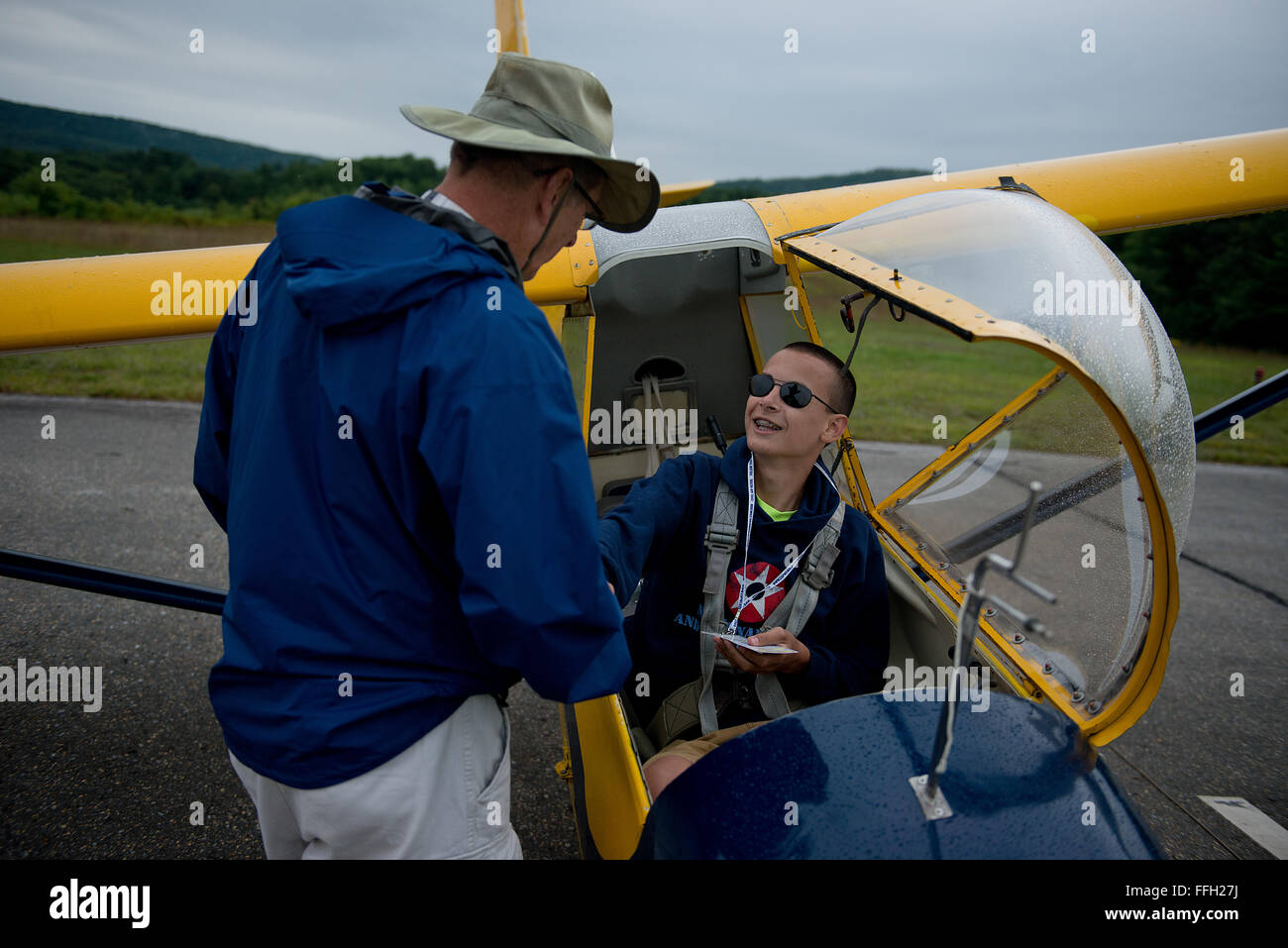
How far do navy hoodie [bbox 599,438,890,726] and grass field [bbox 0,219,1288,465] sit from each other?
637mm

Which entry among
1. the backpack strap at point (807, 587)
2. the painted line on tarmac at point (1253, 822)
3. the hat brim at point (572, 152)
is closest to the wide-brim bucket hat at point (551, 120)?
the hat brim at point (572, 152)

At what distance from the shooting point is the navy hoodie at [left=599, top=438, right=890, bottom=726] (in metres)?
2.21

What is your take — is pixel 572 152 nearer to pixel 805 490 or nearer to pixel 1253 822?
pixel 805 490

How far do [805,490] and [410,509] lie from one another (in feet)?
4.82

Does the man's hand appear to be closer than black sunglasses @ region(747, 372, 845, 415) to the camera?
Yes

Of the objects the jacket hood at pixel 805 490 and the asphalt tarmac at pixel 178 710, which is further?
the asphalt tarmac at pixel 178 710

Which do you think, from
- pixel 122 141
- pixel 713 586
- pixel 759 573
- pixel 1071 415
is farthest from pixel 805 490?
pixel 122 141

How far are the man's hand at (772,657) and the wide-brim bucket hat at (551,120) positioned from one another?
110cm

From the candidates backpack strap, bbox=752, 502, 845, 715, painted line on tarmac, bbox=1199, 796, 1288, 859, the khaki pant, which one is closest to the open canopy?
backpack strap, bbox=752, 502, 845, 715

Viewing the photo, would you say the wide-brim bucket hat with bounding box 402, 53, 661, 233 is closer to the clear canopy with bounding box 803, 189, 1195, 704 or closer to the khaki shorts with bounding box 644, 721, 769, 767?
the clear canopy with bounding box 803, 189, 1195, 704

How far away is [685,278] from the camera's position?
3.50 meters

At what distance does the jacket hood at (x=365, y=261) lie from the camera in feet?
3.68

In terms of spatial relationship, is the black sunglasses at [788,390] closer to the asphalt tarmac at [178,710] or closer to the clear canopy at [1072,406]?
the clear canopy at [1072,406]

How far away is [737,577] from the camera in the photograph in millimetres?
2271
